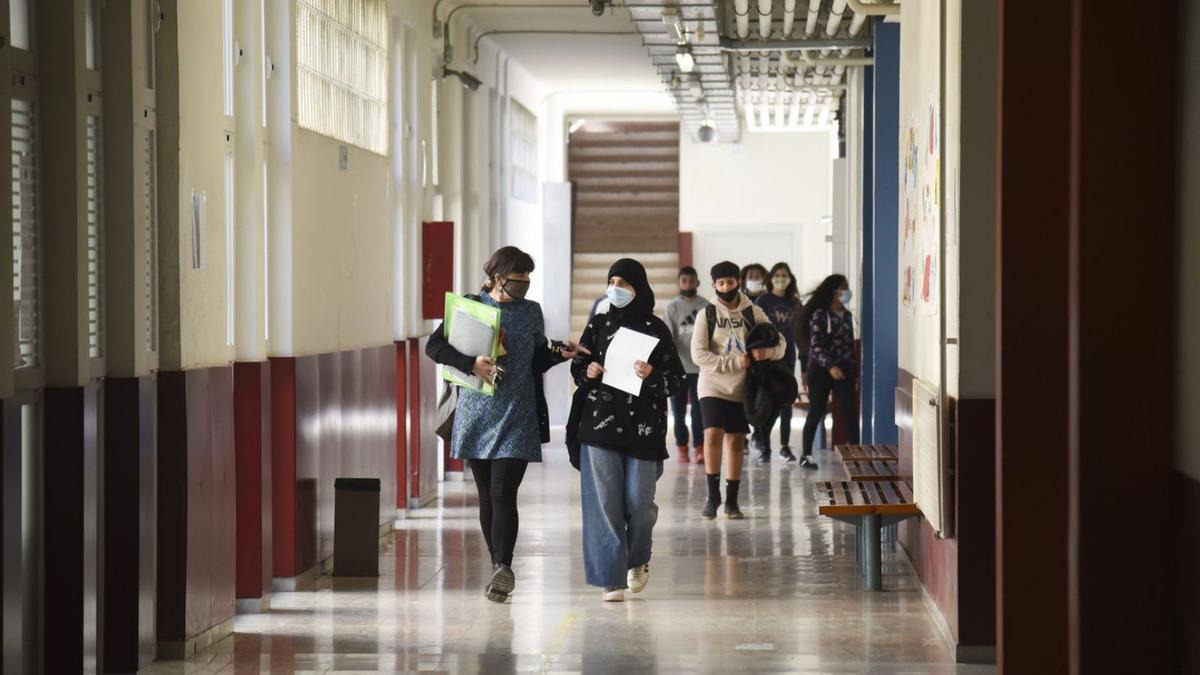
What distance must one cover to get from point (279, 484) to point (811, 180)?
16735mm

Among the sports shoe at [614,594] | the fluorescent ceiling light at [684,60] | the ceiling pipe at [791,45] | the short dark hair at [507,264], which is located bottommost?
the sports shoe at [614,594]

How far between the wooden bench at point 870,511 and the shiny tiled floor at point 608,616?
143mm

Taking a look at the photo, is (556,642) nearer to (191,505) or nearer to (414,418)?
(191,505)

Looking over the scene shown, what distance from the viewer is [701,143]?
2422cm

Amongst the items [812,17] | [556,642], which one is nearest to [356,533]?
[556,642]

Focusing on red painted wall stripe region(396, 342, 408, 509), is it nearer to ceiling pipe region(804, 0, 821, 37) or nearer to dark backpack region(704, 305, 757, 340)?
dark backpack region(704, 305, 757, 340)

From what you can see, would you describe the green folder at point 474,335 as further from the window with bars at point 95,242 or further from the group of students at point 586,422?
the window with bars at point 95,242

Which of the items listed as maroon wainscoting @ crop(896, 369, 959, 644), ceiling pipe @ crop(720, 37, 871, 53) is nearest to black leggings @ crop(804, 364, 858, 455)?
ceiling pipe @ crop(720, 37, 871, 53)

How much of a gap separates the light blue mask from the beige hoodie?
8.32 ft

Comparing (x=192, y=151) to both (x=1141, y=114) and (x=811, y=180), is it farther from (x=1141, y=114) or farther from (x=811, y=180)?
(x=811, y=180)

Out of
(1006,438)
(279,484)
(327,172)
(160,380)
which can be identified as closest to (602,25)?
(327,172)

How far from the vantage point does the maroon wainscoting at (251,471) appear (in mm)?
7840

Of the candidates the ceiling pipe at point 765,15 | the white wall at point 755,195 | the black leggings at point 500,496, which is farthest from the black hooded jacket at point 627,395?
the white wall at point 755,195

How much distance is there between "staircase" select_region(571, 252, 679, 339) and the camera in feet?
78.5
